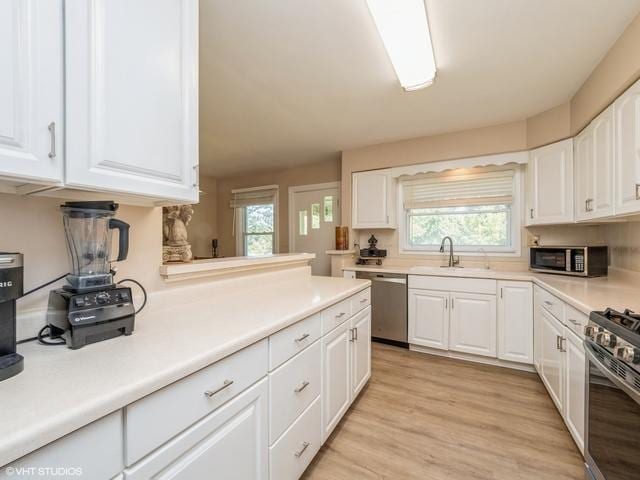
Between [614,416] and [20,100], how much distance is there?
2188 mm

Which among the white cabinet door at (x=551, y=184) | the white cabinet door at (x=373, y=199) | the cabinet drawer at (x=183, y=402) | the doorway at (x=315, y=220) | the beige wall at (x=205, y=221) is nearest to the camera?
the cabinet drawer at (x=183, y=402)

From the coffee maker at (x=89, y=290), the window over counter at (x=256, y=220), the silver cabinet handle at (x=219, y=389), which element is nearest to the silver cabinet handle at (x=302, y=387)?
the silver cabinet handle at (x=219, y=389)

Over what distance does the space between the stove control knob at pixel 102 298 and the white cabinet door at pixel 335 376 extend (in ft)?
3.36

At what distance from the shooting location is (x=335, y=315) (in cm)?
173

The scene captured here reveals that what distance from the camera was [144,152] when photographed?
3.31 ft

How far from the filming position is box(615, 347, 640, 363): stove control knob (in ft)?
3.11

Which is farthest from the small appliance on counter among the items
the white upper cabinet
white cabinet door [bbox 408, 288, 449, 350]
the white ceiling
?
the white upper cabinet

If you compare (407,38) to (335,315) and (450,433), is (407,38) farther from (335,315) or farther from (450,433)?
(450,433)

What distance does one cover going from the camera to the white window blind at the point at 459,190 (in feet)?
10.5

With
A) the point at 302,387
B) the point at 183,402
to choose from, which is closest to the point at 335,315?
the point at 302,387

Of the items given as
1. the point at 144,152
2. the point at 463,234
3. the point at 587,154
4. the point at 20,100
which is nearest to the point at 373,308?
the point at 463,234

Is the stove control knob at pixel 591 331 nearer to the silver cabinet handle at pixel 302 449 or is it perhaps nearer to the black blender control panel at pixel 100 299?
the silver cabinet handle at pixel 302 449

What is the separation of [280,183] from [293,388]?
3.95m

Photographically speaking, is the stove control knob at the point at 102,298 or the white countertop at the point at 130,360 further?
the stove control knob at the point at 102,298
